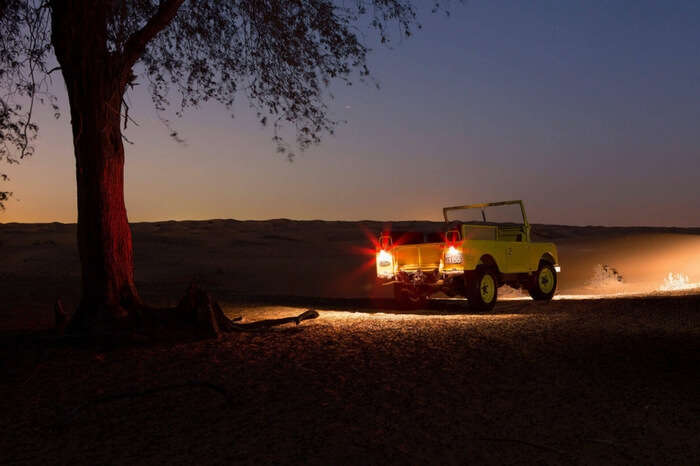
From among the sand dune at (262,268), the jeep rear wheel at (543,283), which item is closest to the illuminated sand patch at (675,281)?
the sand dune at (262,268)

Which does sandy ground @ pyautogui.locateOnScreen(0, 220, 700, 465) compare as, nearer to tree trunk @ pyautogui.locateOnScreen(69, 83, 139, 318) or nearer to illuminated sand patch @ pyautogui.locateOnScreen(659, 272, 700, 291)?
tree trunk @ pyautogui.locateOnScreen(69, 83, 139, 318)

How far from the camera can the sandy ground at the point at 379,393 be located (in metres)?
5.23

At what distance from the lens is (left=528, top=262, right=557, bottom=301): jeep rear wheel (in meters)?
16.2

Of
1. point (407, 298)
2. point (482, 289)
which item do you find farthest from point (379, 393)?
point (407, 298)

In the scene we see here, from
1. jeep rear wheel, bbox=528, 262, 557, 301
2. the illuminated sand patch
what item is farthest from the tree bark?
the illuminated sand patch

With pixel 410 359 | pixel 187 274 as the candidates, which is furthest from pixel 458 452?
pixel 187 274

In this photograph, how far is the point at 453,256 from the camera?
13766mm

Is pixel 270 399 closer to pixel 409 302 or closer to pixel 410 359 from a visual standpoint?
pixel 410 359

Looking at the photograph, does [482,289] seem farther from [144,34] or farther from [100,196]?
[144,34]

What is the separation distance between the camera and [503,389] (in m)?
6.67

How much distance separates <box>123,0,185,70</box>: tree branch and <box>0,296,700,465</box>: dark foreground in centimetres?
418

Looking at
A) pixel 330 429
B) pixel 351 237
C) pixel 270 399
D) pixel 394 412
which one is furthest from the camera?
pixel 351 237

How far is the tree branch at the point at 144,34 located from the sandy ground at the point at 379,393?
13.7 feet

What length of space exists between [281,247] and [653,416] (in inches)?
1412
